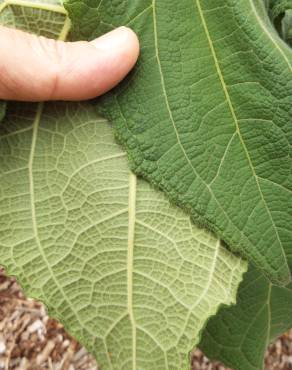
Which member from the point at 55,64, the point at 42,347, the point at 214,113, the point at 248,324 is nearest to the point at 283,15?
the point at 214,113

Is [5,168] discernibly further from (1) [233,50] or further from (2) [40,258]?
(1) [233,50]

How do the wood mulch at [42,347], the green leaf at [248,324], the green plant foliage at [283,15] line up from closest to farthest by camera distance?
the green plant foliage at [283,15], the green leaf at [248,324], the wood mulch at [42,347]

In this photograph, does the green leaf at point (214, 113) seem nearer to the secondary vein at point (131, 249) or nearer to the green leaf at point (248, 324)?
the secondary vein at point (131, 249)

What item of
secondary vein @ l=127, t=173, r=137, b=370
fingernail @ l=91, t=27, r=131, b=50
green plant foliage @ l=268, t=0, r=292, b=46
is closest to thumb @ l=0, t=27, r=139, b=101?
fingernail @ l=91, t=27, r=131, b=50

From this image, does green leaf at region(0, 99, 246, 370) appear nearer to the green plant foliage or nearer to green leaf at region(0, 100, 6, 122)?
green leaf at region(0, 100, 6, 122)

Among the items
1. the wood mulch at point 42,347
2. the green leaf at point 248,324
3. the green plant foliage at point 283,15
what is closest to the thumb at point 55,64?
the green plant foliage at point 283,15

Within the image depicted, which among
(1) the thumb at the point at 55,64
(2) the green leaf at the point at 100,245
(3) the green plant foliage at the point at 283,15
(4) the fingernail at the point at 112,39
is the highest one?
(3) the green plant foliage at the point at 283,15
